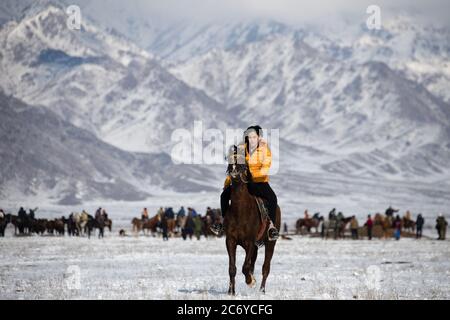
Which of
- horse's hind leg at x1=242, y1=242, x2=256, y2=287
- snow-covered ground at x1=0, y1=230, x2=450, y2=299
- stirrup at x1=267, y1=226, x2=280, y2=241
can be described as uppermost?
stirrup at x1=267, y1=226, x2=280, y2=241

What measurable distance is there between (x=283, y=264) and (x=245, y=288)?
10606mm

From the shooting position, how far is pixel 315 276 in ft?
67.4

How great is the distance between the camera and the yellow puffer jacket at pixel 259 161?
570 inches

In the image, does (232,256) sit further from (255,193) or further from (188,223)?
(188,223)

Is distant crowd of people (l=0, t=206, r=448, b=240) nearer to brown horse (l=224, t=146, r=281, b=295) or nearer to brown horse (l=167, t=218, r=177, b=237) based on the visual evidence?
brown horse (l=167, t=218, r=177, b=237)

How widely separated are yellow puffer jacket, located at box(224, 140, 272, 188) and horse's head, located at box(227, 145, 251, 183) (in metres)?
0.16

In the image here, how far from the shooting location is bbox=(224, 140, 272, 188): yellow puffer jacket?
14.5 meters

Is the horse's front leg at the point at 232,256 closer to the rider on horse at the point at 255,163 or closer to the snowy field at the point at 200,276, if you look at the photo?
the snowy field at the point at 200,276

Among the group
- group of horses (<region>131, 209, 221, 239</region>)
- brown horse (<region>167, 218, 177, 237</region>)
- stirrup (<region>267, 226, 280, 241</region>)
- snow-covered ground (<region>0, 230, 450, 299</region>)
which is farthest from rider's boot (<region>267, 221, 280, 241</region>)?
brown horse (<region>167, 218, 177, 237</region>)

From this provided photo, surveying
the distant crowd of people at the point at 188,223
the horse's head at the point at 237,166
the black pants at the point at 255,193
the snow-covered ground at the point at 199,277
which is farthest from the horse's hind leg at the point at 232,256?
the distant crowd of people at the point at 188,223

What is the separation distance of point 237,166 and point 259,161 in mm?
464

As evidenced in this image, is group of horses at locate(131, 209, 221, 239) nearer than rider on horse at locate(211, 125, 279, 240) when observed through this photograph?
No
